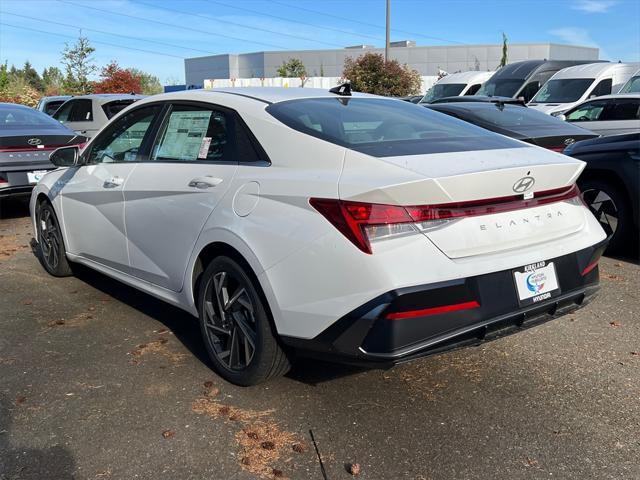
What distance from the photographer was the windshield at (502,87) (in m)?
18.6

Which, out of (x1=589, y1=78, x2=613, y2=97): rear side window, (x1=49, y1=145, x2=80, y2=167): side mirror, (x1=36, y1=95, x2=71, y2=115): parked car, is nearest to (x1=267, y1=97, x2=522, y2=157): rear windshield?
(x1=49, y1=145, x2=80, y2=167): side mirror

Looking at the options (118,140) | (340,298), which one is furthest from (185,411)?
(118,140)

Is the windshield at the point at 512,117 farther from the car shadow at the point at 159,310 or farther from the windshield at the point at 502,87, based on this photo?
the windshield at the point at 502,87

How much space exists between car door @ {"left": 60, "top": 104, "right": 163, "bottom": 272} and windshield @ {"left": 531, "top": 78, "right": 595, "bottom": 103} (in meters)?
14.0

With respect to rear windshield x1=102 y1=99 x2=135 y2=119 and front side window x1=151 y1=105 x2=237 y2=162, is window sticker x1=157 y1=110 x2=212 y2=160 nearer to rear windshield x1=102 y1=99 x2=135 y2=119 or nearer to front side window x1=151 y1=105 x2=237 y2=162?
front side window x1=151 y1=105 x2=237 y2=162

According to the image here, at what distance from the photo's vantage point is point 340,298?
110 inches

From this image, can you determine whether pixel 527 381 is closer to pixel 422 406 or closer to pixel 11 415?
pixel 422 406

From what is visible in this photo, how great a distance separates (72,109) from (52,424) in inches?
445

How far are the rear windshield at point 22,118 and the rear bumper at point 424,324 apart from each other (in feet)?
23.4

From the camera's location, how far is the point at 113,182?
451 cm

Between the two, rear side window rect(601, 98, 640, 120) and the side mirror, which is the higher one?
rear side window rect(601, 98, 640, 120)

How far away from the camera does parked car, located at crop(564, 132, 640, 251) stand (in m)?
5.86

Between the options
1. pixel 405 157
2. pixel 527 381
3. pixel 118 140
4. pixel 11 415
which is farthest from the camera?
pixel 118 140

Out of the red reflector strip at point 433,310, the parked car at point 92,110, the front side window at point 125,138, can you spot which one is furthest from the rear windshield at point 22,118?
the red reflector strip at point 433,310
